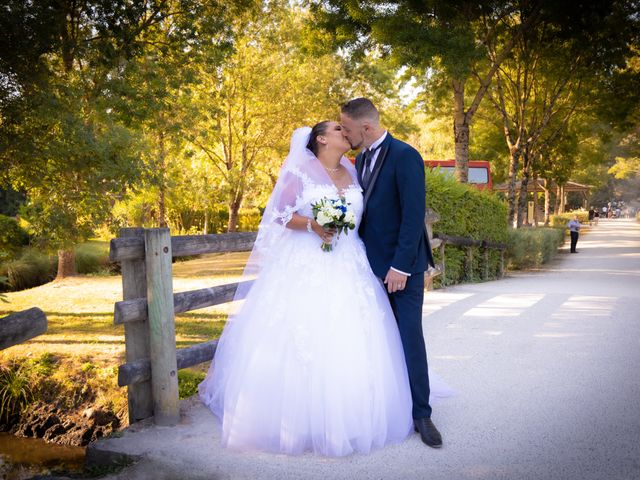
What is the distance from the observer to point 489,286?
12453 mm

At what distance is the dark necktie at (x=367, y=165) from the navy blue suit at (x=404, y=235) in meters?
0.08

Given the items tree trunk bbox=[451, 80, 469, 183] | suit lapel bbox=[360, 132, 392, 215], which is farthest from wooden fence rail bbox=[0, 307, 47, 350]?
tree trunk bbox=[451, 80, 469, 183]

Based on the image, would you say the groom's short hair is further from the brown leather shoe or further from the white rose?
the brown leather shoe

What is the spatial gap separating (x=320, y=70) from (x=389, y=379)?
21.1 m

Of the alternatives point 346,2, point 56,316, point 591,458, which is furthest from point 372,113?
point 346,2

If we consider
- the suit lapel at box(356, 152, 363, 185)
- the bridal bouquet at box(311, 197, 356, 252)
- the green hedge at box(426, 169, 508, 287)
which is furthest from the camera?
the green hedge at box(426, 169, 508, 287)

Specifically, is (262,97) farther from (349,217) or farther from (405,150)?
(349,217)

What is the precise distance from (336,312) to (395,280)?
454 millimetres

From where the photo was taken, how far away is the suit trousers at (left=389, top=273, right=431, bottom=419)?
4016 mm

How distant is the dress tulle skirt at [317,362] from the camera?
371 cm

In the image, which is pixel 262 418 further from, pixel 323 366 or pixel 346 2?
pixel 346 2

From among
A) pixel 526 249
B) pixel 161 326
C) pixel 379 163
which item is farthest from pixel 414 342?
pixel 526 249

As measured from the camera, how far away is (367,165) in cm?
427

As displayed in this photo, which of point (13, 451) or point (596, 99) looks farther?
point (596, 99)
